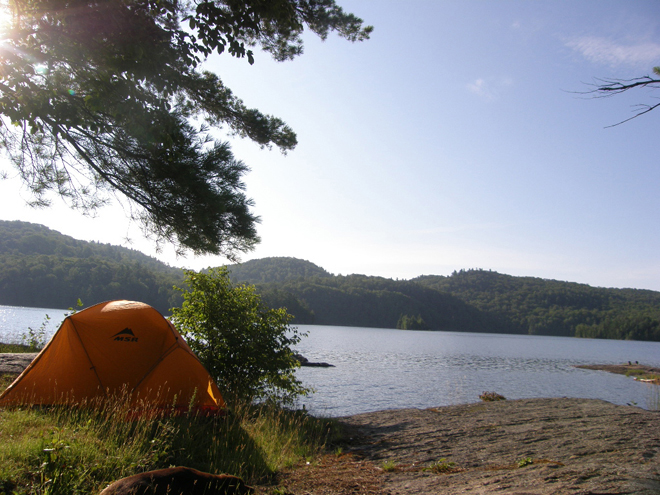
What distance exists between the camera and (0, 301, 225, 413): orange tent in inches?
292

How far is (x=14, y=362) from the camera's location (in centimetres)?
1052

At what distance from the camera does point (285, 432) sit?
8.98 metres

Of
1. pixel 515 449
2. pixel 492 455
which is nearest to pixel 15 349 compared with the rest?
pixel 492 455

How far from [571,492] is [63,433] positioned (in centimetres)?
624

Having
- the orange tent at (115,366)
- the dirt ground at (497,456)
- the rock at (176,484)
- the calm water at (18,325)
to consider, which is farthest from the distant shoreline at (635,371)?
the calm water at (18,325)

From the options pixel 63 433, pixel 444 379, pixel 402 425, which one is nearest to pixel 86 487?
pixel 63 433

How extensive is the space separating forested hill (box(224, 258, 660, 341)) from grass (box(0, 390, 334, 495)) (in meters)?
119

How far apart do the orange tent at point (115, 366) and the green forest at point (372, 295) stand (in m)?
64.3

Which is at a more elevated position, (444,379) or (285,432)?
(285,432)

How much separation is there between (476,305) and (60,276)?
503 ft

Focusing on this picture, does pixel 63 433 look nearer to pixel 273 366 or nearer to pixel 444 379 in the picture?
pixel 273 366

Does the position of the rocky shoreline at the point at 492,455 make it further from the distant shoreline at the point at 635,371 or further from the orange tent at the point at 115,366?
the distant shoreline at the point at 635,371

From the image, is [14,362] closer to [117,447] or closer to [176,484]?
[117,447]

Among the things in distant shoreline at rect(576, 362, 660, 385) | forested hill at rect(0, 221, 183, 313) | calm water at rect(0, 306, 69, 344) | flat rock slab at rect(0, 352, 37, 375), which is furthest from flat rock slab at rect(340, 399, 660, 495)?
forested hill at rect(0, 221, 183, 313)
